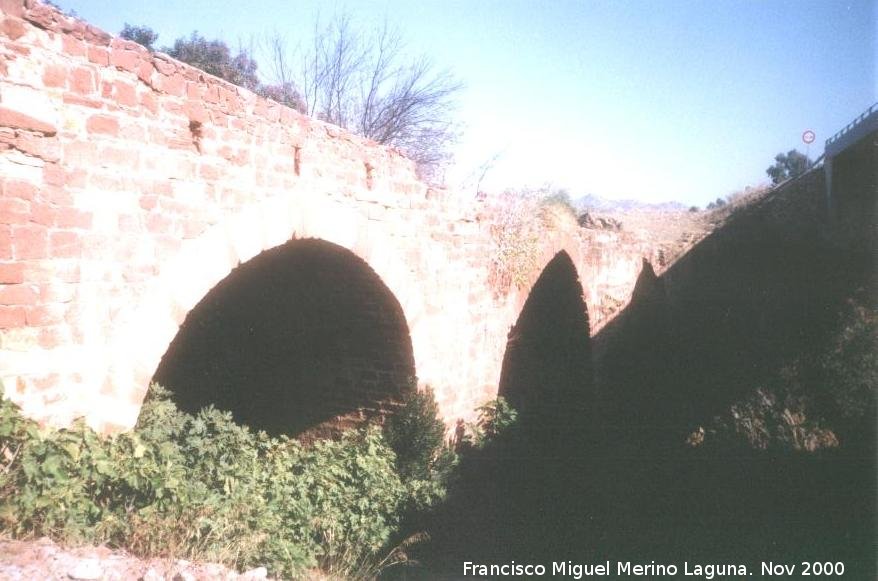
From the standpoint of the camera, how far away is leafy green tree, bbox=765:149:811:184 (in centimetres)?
3000

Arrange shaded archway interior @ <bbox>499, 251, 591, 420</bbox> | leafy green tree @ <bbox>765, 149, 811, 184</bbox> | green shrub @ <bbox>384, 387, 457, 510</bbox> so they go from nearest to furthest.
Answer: green shrub @ <bbox>384, 387, 457, 510</bbox>, shaded archway interior @ <bbox>499, 251, 591, 420</bbox>, leafy green tree @ <bbox>765, 149, 811, 184</bbox>

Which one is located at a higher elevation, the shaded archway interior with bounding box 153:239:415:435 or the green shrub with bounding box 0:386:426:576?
the shaded archway interior with bounding box 153:239:415:435

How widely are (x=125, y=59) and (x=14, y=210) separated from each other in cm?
107

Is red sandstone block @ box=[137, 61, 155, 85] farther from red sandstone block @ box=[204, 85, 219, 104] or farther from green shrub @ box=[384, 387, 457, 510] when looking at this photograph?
green shrub @ box=[384, 387, 457, 510]

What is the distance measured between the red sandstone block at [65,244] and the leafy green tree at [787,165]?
34036 millimetres

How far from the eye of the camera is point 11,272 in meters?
2.69

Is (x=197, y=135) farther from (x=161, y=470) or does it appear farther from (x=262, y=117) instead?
(x=161, y=470)

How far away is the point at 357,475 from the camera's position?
198 inches

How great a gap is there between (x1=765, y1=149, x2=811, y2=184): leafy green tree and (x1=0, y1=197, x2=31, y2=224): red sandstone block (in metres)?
34.3

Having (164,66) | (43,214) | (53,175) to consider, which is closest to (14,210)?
(43,214)

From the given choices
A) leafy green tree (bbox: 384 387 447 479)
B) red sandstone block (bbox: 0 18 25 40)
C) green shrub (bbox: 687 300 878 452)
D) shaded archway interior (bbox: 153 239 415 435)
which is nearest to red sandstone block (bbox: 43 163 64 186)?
red sandstone block (bbox: 0 18 25 40)

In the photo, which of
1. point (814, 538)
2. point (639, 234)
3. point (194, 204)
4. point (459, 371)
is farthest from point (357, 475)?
point (639, 234)

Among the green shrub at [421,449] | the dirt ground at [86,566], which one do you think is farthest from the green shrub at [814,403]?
the dirt ground at [86,566]

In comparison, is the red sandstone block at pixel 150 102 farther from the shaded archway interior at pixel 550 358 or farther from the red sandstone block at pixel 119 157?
the shaded archway interior at pixel 550 358
